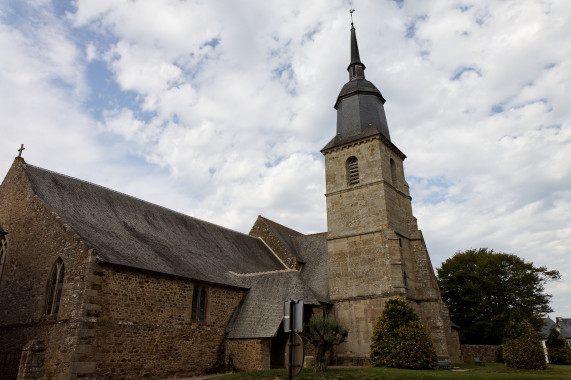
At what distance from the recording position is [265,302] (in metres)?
17.8

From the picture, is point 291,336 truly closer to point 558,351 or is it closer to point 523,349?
point 523,349

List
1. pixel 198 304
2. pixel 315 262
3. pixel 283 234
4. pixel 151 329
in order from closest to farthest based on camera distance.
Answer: pixel 151 329 → pixel 198 304 → pixel 315 262 → pixel 283 234

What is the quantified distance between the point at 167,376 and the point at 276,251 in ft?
41.4

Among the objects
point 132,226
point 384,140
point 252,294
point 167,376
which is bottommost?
point 167,376

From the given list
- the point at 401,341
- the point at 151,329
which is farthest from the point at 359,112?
the point at 151,329

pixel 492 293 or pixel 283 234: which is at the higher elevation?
pixel 283 234

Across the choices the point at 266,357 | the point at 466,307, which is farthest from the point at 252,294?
the point at 466,307

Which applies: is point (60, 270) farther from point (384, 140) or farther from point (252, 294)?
point (384, 140)

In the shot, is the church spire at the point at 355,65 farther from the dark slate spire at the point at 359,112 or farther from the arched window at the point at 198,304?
the arched window at the point at 198,304

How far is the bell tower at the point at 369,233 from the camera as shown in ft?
70.1

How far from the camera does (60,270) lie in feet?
46.4

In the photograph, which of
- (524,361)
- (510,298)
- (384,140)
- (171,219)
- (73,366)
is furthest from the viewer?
(510,298)

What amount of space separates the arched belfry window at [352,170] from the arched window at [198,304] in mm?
11272

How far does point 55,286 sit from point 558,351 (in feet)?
83.0
